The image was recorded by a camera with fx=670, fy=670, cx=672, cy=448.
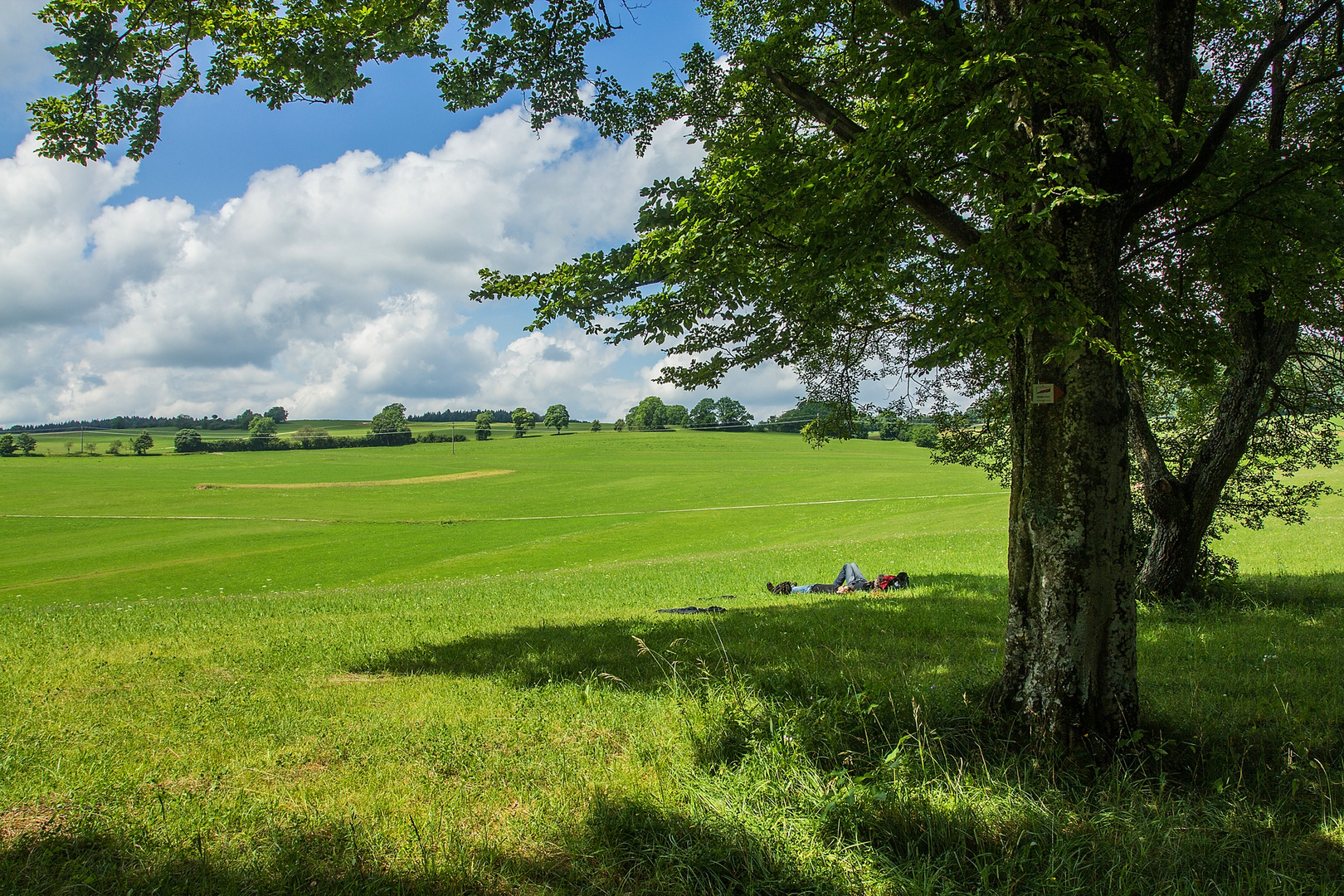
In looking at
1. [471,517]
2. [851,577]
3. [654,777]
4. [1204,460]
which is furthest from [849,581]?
[471,517]

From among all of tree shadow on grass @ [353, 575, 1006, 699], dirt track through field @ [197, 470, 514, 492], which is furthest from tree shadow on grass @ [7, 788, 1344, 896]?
dirt track through field @ [197, 470, 514, 492]

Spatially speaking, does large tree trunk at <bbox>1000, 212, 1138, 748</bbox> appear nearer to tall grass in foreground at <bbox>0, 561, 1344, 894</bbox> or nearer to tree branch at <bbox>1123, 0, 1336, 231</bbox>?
tall grass in foreground at <bbox>0, 561, 1344, 894</bbox>

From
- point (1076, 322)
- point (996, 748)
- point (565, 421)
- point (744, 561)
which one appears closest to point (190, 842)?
point (996, 748)

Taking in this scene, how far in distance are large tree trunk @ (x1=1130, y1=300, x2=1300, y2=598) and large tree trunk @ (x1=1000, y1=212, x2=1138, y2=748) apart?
257 inches

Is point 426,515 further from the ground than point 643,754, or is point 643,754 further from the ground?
point 643,754

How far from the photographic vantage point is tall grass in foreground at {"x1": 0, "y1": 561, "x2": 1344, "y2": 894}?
343cm

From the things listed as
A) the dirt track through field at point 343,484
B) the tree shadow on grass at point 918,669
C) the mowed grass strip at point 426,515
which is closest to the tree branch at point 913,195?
the tree shadow on grass at point 918,669

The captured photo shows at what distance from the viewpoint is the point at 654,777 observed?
441 cm

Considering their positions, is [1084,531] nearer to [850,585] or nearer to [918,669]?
[918,669]

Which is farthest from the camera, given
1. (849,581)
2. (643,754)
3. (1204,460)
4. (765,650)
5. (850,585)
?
(849,581)

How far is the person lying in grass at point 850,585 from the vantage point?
1435 cm

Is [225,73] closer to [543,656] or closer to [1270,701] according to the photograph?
[543,656]

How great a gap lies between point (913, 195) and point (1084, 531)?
2.77 m

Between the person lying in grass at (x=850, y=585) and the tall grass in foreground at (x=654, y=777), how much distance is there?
20.4 feet
